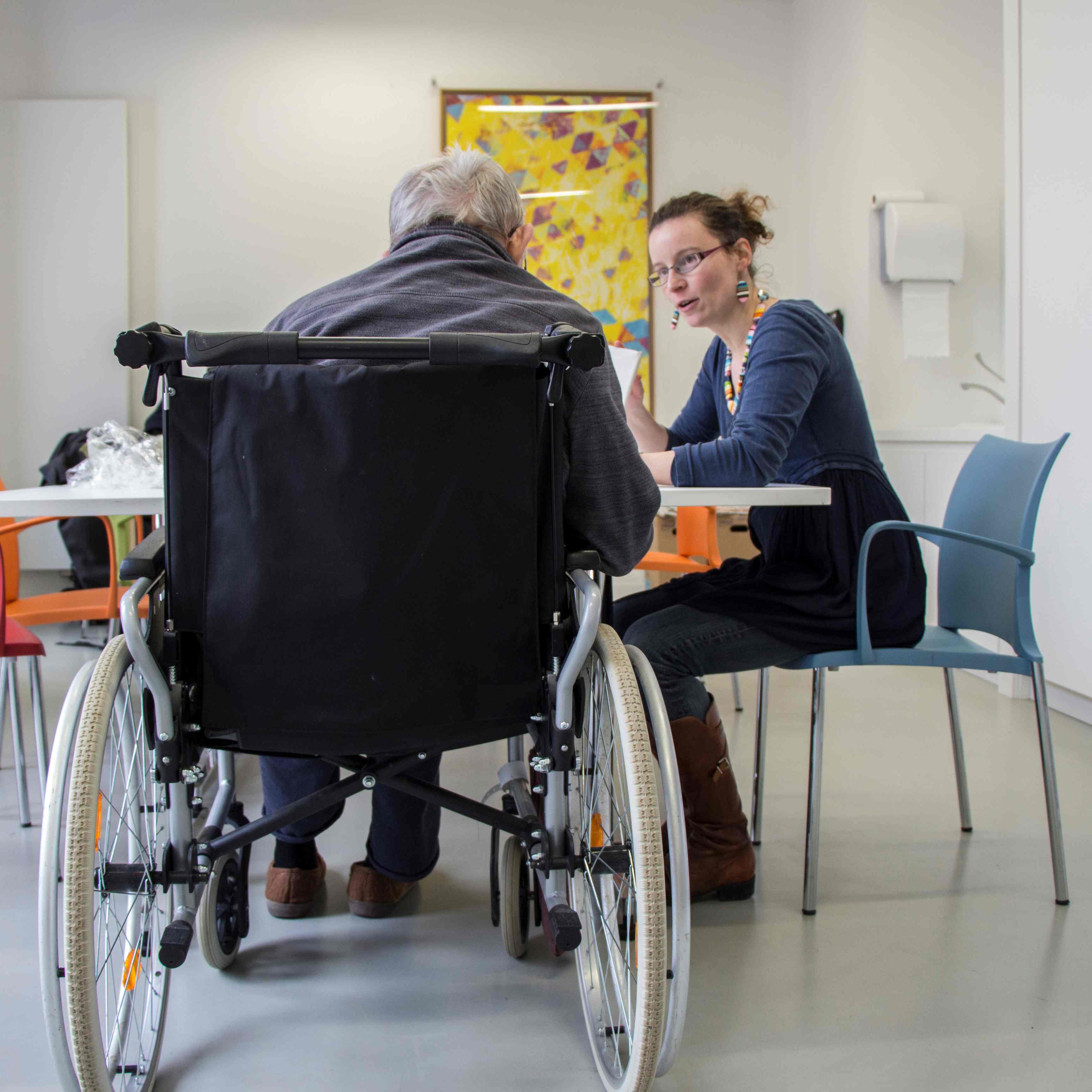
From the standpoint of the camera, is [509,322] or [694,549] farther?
[694,549]

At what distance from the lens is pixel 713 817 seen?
1624 mm

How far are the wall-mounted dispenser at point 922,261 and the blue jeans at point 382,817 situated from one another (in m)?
3.28

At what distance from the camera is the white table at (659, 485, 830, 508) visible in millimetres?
1457

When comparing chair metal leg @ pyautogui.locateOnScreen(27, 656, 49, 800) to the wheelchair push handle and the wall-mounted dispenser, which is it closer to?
the wheelchair push handle

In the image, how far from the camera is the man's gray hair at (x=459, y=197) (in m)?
1.27

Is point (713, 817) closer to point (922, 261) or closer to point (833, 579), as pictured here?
point (833, 579)

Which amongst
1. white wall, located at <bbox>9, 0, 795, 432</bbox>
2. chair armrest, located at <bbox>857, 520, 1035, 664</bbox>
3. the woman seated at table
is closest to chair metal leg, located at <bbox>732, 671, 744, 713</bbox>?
the woman seated at table

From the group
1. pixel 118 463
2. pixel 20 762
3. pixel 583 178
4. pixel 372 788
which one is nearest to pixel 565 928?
pixel 372 788

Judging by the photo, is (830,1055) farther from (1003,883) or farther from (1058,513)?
(1058,513)

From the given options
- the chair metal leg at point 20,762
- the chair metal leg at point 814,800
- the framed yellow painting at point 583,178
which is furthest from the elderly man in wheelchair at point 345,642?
the framed yellow painting at point 583,178

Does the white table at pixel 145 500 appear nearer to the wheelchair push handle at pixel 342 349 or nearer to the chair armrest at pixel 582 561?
the chair armrest at pixel 582 561

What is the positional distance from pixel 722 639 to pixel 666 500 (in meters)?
0.29

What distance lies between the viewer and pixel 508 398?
1.05m

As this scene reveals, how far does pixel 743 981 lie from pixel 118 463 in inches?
54.0
